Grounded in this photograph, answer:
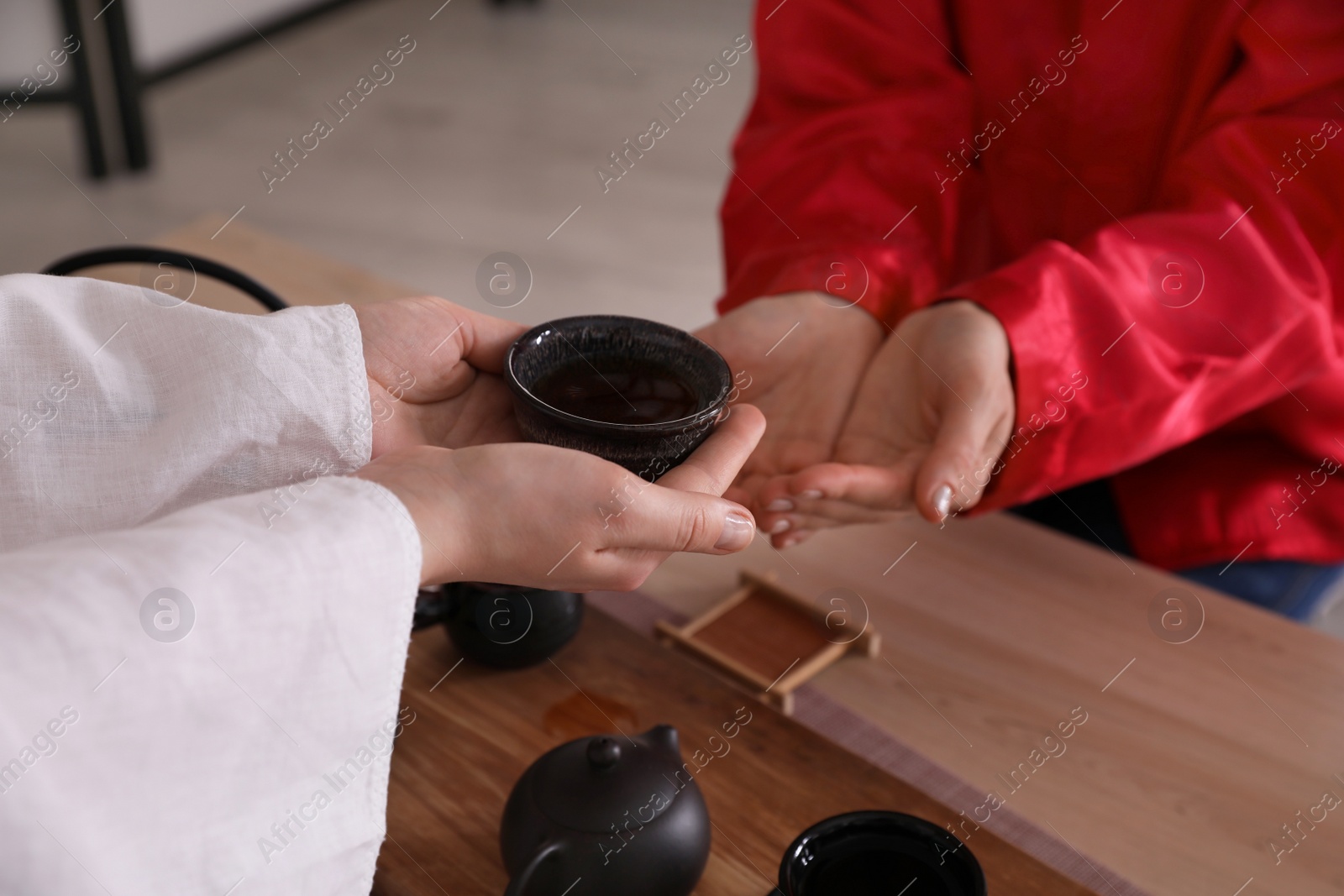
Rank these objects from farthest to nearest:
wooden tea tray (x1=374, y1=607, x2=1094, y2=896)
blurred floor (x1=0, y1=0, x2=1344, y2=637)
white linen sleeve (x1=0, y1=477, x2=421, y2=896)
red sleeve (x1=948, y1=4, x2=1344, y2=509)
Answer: blurred floor (x1=0, y1=0, x2=1344, y2=637)
red sleeve (x1=948, y1=4, x2=1344, y2=509)
wooden tea tray (x1=374, y1=607, x2=1094, y2=896)
white linen sleeve (x1=0, y1=477, x2=421, y2=896)

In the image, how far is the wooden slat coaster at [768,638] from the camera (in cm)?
90

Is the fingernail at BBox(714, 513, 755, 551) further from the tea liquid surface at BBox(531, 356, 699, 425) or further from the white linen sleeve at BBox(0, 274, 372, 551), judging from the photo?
the white linen sleeve at BBox(0, 274, 372, 551)

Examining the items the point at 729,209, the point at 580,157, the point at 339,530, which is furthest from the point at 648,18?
the point at 339,530

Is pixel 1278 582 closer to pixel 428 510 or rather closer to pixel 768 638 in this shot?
pixel 768 638

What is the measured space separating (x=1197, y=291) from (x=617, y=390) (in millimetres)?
580

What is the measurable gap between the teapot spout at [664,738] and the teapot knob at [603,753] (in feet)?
0.14

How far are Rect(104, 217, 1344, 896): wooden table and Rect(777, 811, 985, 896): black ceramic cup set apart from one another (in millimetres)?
110

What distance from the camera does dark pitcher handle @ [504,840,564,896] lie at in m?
0.59

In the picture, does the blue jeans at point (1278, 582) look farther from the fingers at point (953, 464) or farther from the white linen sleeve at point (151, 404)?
the white linen sleeve at point (151, 404)

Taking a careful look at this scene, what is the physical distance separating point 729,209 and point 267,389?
0.68 meters

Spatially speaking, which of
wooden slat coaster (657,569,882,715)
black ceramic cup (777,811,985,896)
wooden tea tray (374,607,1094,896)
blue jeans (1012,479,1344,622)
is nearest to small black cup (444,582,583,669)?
wooden tea tray (374,607,1094,896)

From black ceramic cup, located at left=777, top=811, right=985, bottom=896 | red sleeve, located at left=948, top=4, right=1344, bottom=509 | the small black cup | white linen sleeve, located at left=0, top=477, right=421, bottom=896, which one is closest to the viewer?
white linen sleeve, located at left=0, top=477, right=421, bottom=896

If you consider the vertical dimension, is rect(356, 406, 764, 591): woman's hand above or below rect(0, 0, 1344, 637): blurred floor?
above

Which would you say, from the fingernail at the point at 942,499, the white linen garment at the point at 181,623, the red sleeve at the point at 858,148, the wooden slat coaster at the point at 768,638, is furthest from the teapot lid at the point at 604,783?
the red sleeve at the point at 858,148
